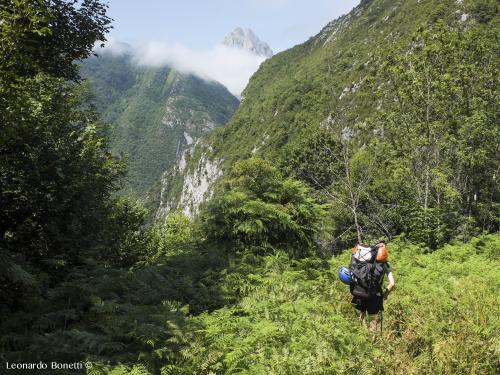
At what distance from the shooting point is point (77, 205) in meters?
10.7

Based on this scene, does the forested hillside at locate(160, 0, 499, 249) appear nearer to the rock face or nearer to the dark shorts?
the dark shorts

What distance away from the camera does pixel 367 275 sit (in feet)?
21.3

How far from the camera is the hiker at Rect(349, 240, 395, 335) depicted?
6453 millimetres

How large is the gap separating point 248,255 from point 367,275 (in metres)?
3.76

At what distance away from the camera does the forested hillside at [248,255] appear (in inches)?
200

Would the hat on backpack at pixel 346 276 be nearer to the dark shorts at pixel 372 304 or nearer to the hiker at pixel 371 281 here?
the hiker at pixel 371 281

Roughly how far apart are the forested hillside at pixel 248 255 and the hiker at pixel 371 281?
33 cm

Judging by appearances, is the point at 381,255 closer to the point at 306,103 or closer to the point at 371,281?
the point at 371,281

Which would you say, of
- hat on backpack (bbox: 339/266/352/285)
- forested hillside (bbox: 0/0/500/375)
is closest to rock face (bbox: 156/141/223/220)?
forested hillside (bbox: 0/0/500/375)

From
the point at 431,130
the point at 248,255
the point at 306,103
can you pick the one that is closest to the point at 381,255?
the point at 248,255

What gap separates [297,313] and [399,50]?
19452 millimetres

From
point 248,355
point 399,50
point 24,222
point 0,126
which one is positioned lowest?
point 248,355

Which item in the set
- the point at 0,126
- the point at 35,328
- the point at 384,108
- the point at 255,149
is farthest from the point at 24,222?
the point at 255,149

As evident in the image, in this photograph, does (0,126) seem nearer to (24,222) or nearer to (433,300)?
(24,222)
